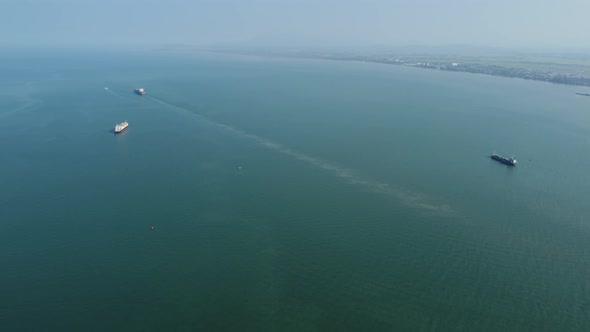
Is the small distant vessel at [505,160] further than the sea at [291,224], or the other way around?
the small distant vessel at [505,160]

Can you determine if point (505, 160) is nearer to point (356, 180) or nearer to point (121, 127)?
point (356, 180)

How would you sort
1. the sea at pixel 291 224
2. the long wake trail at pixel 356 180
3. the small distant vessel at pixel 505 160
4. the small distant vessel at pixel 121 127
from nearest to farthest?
the sea at pixel 291 224 < the long wake trail at pixel 356 180 < the small distant vessel at pixel 505 160 < the small distant vessel at pixel 121 127

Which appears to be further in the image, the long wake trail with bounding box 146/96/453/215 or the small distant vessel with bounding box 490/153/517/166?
the small distant vessel with bounding box 490/153/517/166

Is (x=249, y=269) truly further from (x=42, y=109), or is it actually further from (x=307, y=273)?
(x=42, y=109)

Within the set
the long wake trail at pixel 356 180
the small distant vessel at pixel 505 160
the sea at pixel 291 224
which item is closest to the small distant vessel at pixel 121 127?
the sea at pixel 291 224

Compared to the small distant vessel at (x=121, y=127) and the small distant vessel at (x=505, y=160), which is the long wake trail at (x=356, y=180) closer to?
the small distant vessel at (x=505, y=160)

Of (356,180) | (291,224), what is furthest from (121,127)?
(291,224)

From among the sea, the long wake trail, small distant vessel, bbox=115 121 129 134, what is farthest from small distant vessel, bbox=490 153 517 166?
small distant vessel, bbox=115 121 129 134

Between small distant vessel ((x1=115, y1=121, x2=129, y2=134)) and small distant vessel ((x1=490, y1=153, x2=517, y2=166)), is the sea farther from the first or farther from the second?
small distant vessel ((x1=115, y1=121, x2=129, y2=134))
